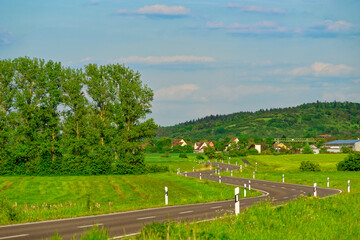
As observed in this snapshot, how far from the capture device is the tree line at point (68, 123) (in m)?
62.1

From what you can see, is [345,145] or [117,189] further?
[345,145]

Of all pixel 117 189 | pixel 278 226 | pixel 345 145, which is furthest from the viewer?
pixel 345 145

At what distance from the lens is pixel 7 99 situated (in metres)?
63.4

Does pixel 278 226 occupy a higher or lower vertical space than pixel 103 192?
higher

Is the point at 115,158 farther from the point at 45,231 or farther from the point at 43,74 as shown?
the point at 45,231

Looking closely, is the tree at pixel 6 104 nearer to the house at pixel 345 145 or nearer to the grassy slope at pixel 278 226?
the grassy slope at pixel 278 226

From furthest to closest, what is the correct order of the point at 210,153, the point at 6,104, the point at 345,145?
the point at 345,145
the point at 210,153
the point at 6,104

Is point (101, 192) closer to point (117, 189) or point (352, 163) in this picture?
point (117, 189)

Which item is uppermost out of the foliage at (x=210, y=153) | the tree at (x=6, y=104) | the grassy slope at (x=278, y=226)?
the tree at (x=6, y=104)

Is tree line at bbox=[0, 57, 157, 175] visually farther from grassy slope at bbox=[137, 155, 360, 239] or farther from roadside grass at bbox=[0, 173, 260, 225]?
grassy slope at bbox=[137, 155, 360, 239]

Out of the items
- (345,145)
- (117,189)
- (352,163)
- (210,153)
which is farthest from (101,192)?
(345,145)

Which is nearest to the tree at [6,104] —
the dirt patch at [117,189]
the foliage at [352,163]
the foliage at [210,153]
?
the dirt patch at [117,189]

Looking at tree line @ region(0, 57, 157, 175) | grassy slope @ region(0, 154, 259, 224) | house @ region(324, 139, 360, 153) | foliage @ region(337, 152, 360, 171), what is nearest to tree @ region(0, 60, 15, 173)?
tree line @ region(0, 57, 157, 175)

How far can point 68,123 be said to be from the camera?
6462 cm
